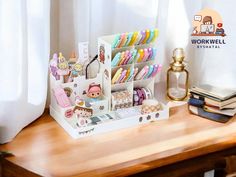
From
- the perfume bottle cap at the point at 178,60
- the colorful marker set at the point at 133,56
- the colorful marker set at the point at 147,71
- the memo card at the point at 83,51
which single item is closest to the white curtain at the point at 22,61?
the memo card at the point at 83,51

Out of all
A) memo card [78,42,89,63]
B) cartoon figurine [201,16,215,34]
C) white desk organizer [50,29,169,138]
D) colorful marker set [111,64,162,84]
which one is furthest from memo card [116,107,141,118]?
cartoon figurine [201,16,215,34]

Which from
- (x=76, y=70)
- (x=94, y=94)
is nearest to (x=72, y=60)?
(x=76, y=70)

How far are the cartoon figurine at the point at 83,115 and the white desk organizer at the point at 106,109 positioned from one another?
0.02 metres

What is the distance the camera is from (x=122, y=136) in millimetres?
1643

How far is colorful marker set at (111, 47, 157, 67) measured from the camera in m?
1.69

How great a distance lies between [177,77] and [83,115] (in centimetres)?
58

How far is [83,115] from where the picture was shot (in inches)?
64.9

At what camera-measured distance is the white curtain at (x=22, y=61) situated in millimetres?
1503

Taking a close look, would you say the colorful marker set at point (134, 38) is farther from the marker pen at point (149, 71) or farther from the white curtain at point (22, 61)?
the white curtain at point (22, 61)

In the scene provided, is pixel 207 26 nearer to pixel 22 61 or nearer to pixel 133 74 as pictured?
pixel 133 74

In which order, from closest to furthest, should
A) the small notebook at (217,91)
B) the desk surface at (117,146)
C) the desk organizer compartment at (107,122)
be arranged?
the desk surface at (117,146)
the desk organizer compartment at (107,122)
the small notebook at (217,91)

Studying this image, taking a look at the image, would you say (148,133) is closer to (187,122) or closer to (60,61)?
(187,122)

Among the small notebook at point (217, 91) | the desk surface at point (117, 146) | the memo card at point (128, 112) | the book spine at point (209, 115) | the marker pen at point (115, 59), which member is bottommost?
the desk surface at point (117, 146)

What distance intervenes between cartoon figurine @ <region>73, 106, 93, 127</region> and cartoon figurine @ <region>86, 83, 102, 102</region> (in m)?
0.09
